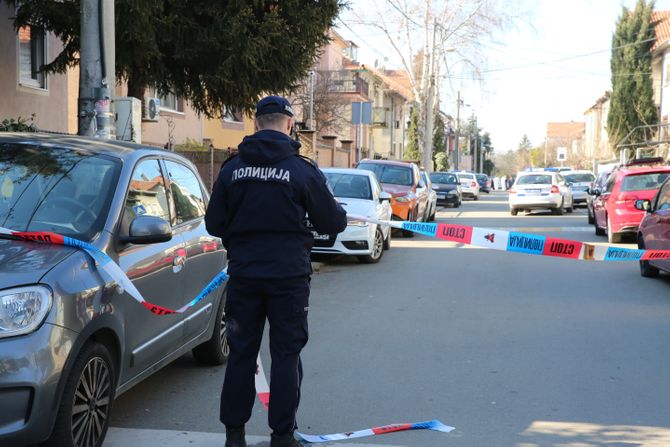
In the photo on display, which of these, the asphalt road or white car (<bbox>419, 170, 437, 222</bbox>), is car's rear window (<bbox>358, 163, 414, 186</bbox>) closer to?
white car (<bbox>419, 170, 437, 222</bbox>)

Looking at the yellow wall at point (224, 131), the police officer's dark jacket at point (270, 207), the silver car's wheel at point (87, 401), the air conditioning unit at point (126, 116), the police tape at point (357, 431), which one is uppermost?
the yellow wall at point (224, 131)

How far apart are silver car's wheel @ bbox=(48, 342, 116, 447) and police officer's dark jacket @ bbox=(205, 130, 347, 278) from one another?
2.82ft

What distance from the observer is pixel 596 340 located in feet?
25.2

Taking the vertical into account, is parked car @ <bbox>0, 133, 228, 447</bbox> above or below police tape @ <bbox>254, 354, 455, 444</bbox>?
above

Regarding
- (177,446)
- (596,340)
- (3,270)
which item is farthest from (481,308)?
(3,270)

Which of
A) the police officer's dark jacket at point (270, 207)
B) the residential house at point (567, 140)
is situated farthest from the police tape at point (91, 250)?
the residential house at point (567, 140)

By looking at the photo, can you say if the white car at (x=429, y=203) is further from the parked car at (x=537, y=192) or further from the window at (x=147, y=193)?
the window at (x=147, y=193)

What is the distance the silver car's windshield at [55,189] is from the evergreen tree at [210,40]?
752cm

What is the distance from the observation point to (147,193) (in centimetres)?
527

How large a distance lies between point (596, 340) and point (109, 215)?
198 inches

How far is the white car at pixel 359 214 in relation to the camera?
13125mm

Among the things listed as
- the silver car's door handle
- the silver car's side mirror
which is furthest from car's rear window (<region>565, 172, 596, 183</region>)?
the silver car's side mirror

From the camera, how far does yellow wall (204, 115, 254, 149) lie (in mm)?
27562

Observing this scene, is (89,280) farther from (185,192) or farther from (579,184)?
(579,184)
